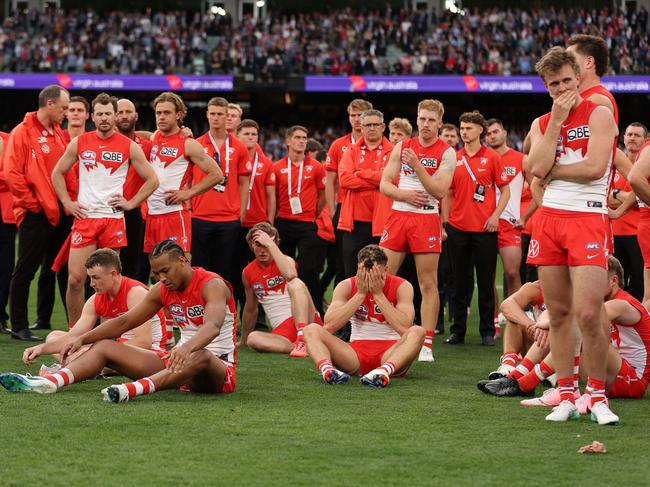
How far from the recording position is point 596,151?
5.86 metres

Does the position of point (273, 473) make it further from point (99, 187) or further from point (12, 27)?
point (12, 27)

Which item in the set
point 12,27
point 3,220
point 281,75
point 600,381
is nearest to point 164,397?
point 600,381

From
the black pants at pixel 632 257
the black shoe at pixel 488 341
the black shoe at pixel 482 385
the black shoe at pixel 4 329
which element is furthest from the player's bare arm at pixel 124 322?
the black pants at pixel 632 257

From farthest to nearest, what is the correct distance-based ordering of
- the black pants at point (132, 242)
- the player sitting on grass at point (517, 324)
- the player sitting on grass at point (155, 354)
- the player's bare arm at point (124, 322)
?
the black pants at point (132, 242) → the player sitting on grass at point (517, 324) → the player's bare arm at point (124, 322) → the player sitting on grass at point (155, 354)

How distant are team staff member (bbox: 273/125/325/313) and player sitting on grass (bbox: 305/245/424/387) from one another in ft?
11.2

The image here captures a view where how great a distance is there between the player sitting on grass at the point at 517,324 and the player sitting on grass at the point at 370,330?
2.14ft

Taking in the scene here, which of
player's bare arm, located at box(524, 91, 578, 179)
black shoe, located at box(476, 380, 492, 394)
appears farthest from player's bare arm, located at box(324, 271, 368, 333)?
player's bare arm, located at box(524, 91, 578, 179)

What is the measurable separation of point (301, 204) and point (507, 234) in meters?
2.34

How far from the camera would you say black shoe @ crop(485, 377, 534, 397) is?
23.1 feet

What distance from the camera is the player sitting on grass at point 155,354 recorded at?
650 cm

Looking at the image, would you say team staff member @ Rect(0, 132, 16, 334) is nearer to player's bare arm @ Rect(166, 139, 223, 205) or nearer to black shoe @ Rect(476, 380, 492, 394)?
player's bare arm @ Rect(166, 139, 223, 205)

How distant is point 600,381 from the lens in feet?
19.6

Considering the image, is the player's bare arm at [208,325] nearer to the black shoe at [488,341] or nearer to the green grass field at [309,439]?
the green grass field at [309,439]

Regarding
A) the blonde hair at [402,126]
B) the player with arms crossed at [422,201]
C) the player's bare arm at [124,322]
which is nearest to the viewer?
the player's bare arm at [124,322]
